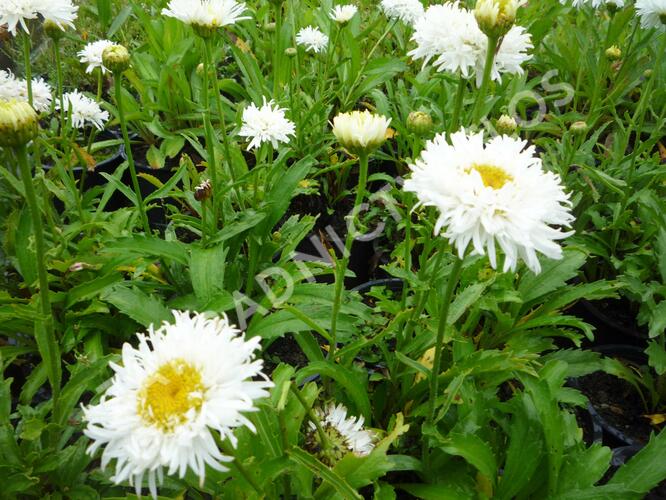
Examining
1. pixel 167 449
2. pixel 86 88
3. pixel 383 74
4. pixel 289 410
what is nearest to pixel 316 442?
pixel 289 410

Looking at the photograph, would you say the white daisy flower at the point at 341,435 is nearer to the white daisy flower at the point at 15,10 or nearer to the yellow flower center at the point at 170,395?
the yellow flower center at the point at 170,395

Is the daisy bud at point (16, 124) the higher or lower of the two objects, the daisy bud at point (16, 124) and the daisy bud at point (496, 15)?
the lower

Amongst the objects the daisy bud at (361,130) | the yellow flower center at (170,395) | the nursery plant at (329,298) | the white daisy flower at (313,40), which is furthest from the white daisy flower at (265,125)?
the yellow flower center at (170,395)

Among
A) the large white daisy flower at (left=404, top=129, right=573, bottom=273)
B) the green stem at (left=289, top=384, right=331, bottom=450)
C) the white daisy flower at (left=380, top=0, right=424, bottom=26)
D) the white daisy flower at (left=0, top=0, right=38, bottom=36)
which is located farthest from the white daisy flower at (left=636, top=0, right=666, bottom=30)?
the white daisy flower at (left=0, top=0, right=38, bottom=36)

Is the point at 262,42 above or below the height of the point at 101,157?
above

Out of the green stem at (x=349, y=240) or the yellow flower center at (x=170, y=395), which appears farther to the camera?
the green stem at (x=349, y=240)

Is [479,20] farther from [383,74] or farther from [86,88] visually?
[86,88]

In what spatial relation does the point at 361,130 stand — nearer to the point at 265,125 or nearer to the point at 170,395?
the point at 170,395
